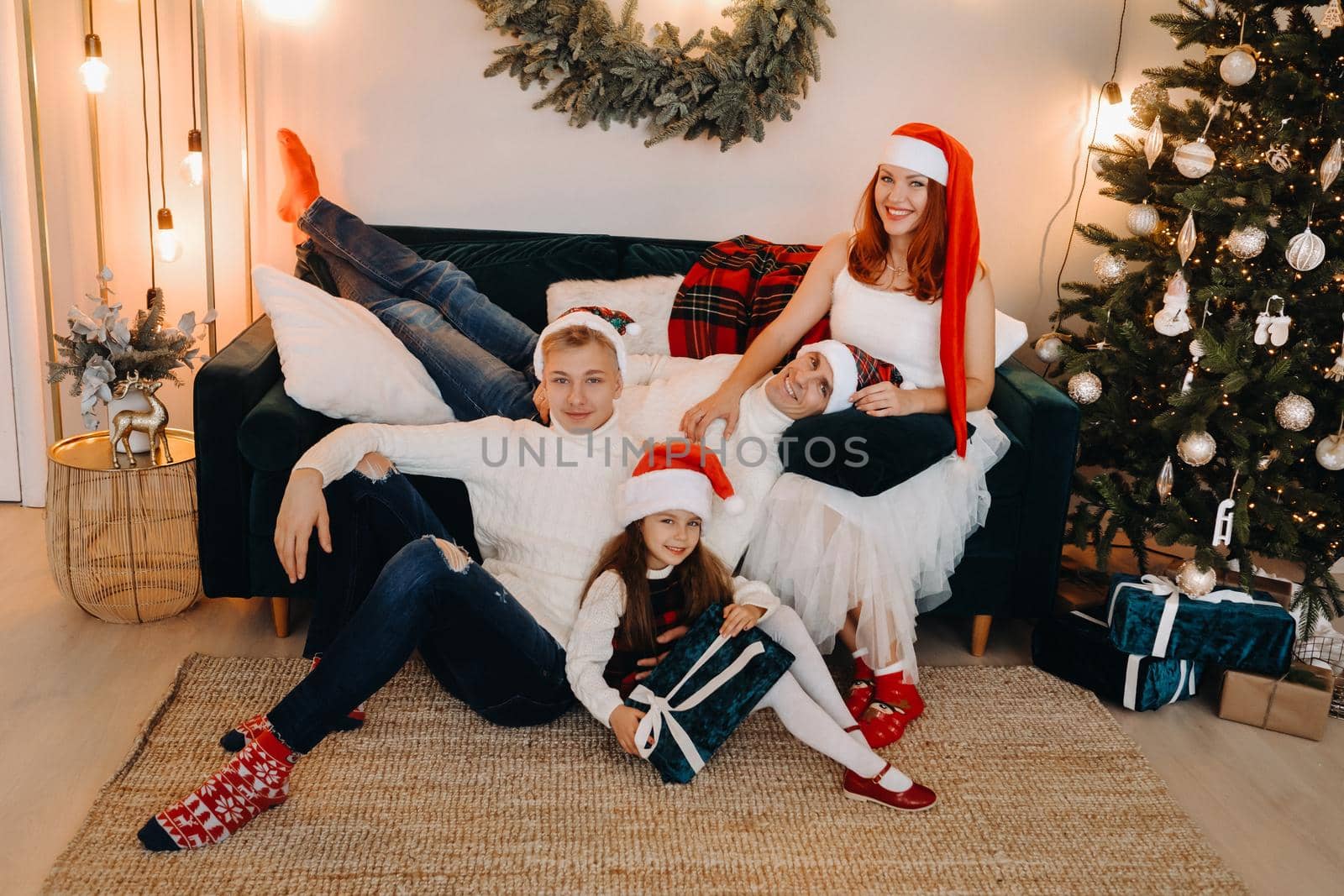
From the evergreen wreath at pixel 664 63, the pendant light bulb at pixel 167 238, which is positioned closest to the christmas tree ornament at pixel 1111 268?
the evergreen wreath at pixel 664 63

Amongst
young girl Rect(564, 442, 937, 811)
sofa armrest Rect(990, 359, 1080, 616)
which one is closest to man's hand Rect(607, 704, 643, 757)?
young girl Rect(564, 442, 937, 811)

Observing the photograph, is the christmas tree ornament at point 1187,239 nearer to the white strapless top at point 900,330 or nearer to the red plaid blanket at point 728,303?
the white strapless top at point 900,330

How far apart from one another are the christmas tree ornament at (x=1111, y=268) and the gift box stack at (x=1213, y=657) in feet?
2.75

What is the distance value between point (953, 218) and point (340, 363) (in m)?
1.35

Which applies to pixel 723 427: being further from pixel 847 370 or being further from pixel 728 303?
pixel 728 303

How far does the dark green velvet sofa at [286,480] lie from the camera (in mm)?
2225

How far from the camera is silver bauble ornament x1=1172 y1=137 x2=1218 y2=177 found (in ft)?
8.03

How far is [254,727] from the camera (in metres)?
1.78

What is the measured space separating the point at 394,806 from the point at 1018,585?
1.43m

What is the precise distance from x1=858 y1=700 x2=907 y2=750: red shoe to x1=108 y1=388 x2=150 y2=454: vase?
5.81ft

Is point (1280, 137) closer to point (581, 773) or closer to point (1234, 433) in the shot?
point (1234, 433)

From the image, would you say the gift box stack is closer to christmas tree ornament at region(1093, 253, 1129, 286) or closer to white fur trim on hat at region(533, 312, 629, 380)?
christmas tree ornament at region(1093, 253, 1129, 286)

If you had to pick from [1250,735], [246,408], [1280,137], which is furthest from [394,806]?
[1280,137]

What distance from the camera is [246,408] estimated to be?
2.26 m
